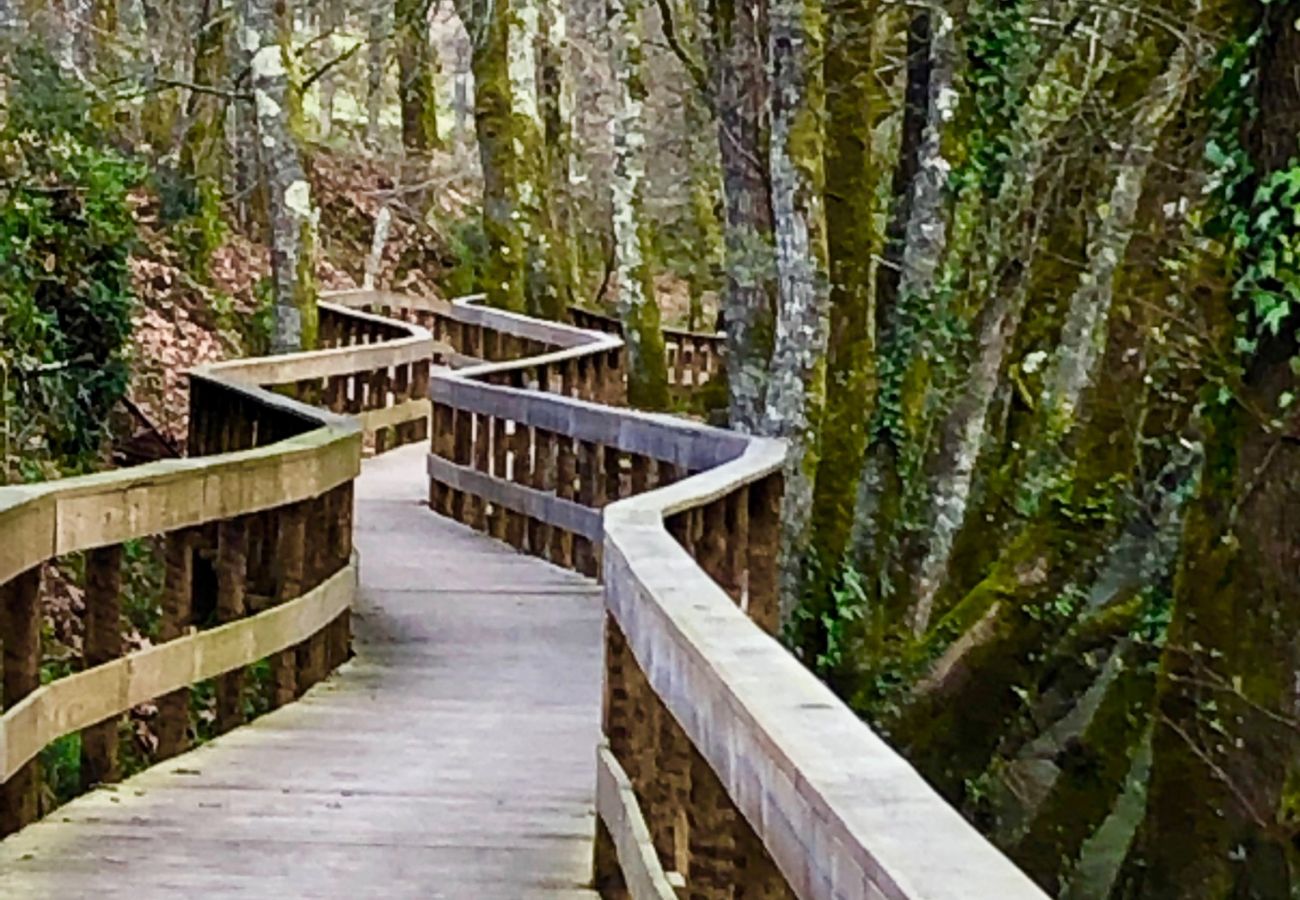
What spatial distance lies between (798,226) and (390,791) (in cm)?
558

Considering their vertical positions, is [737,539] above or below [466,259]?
above

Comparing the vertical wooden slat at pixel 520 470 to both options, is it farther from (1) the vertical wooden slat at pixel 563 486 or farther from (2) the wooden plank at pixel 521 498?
(1) the vertical wooden slat at pixel 563 486

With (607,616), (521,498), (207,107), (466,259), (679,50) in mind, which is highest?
(679,50)

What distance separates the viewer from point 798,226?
446 inches

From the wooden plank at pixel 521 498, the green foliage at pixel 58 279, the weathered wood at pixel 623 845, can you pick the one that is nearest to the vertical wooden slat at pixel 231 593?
the weathered wood at pixel 623 845

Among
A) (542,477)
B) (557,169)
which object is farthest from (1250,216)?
(557,169)

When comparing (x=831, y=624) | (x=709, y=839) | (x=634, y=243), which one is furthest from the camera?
(x=634, y=243)

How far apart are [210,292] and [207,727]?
11621 mm

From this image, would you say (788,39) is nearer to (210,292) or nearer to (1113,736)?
(1113,736)

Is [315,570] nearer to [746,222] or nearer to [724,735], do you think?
[724,735]

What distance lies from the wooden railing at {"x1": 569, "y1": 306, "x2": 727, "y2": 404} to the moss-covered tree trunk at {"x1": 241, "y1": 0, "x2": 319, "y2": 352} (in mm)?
7328

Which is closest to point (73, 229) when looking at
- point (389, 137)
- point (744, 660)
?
point (744, 660)

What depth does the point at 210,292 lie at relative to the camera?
2195 cm

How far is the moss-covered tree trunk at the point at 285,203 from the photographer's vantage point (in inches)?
664
